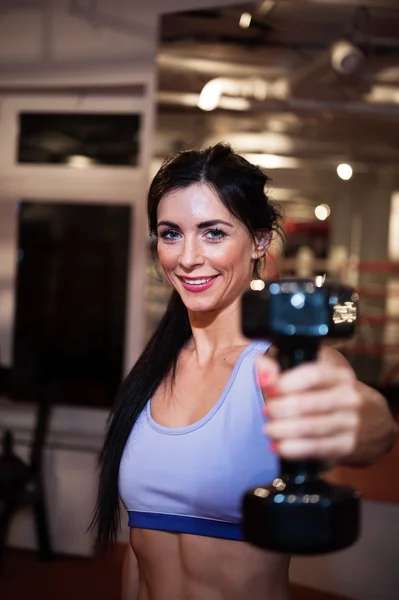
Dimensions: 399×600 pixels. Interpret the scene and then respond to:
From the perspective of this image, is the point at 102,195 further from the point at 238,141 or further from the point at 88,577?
the point at 238,141

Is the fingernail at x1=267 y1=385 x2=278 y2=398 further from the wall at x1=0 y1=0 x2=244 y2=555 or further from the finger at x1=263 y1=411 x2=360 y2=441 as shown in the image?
the wall at x1=0 y1=0 x2=244 y2=555

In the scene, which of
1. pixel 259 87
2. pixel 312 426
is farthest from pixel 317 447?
pixel 259 87

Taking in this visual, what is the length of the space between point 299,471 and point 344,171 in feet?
28.8

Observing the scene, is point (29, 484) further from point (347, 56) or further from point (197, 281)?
point (347, 56)

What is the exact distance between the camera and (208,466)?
121cm

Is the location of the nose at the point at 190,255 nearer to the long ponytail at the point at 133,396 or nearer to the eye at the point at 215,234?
the eye at the point at 215,234

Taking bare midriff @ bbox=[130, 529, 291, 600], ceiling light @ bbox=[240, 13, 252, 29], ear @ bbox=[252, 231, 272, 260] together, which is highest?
ceiling light @ bbox=[240, 13, 252, 29]

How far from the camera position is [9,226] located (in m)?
4.25

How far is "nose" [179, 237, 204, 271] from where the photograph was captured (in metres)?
1.27

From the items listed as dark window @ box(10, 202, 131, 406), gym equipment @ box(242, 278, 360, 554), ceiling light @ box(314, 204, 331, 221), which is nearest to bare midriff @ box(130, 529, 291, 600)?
gym equipment @ box(242, 278, 360, 554)

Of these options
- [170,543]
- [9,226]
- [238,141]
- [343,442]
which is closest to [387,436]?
[343,442]

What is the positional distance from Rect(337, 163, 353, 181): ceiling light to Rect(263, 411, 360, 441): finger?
8545mm

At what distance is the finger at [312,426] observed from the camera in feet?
1.87

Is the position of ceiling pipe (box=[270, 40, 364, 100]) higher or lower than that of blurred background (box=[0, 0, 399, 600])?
higher
